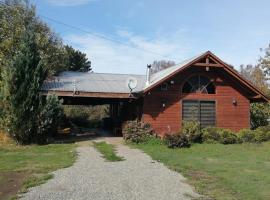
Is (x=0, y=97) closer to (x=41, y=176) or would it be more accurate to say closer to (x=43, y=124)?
(x=43, y=124)

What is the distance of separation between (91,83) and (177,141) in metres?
7.96

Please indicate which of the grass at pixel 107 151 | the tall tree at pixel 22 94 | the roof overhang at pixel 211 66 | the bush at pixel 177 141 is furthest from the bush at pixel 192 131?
the tall tree at pixel 22 94

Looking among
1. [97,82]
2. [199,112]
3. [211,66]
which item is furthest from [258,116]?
[97,82]

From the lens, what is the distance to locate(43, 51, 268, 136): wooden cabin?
23516mm

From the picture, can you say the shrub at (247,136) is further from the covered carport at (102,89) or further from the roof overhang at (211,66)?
the covered carport at (102,89)

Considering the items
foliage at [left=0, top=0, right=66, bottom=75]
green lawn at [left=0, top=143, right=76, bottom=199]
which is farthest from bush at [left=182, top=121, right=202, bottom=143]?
foliage at [left=0, top=0, right=66, bottom=75]

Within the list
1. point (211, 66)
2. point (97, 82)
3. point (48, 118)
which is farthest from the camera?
point (97, 82)

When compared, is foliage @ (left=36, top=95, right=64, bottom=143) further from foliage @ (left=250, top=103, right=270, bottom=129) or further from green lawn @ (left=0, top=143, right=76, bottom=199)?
foliage @ (left=250, top=103, right=270, bottom=129)

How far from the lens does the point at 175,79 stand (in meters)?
24.2

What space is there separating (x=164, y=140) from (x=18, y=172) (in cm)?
951

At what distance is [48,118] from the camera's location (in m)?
21.2

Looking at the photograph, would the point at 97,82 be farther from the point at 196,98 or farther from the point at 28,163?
the point at 28,163

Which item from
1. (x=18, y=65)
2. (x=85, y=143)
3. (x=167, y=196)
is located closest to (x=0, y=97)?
(x=18, y=65)

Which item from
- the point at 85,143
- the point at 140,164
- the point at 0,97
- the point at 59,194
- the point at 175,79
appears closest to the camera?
the point at 59,194
